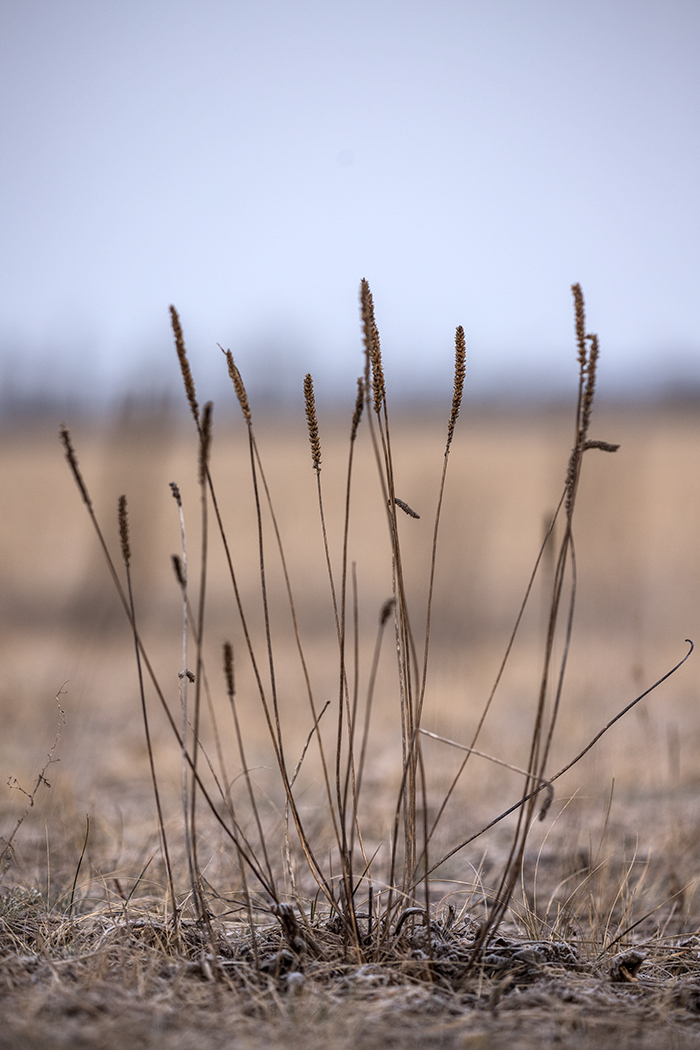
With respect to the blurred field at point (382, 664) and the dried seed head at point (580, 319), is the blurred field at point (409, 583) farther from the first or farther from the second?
the dried seed head at point (580, 319)

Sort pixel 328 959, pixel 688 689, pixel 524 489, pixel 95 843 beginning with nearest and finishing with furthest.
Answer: pixel 328 959 < pixel 95 843 < pixel 688 689 < pixel 524 489

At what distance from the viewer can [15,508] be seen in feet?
60.7

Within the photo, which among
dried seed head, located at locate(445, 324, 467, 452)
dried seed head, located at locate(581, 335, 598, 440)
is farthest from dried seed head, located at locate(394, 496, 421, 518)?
Result: dried seed head, located at locate(581, 335, 598, 440)

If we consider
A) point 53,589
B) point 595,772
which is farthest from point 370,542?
point 595,772

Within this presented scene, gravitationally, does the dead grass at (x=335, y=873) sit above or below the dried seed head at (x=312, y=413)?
below

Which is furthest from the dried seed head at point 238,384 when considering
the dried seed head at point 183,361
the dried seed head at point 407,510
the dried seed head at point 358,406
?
the dried seed head at point 407,510

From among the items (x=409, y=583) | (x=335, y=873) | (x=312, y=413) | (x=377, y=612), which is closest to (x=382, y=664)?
(x=377, y=612)

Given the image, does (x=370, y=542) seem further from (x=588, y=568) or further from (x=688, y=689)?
(x=688, y=689)

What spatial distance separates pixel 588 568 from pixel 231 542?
806 centimetres

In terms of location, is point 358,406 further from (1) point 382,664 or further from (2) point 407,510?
(1) point 382,664

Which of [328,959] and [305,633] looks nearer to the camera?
[328,959]

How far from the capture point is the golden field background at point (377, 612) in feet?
10.4

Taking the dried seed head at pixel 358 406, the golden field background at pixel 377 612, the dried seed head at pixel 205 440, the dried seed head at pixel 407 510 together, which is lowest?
the golden field background at pixel 377 612

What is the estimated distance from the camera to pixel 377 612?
1204cm
